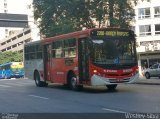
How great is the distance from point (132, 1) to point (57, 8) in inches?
238

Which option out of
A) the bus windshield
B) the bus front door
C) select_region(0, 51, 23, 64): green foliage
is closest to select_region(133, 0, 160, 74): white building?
select_region(0, 51, 23, 64): green foliage

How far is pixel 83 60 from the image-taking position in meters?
21.1

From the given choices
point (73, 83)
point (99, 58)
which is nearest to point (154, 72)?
point (73, 83)

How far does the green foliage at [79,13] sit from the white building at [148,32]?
34011mm

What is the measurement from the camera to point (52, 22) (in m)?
34.7

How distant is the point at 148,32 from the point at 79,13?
A: 36991 millimetres

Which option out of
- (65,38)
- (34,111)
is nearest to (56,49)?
(65,38)

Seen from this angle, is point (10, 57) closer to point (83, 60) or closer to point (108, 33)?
point (83, 60)

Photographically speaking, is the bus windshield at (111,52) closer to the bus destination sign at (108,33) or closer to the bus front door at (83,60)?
the bus destination sign at (108,33)

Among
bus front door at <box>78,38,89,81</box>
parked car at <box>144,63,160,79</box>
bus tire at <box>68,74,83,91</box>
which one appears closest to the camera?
bus front door at <box>78,38,89,81</box>

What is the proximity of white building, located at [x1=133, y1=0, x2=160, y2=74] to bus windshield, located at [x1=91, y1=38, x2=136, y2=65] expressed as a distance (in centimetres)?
4604

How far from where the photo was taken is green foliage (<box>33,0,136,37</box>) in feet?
106

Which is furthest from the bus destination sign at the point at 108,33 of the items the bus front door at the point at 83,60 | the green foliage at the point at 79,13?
the green foliage at the point at 79,13

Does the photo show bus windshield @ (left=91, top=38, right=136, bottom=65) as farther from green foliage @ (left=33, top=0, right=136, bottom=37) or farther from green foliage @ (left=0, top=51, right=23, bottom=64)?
green foliage @ (left=0, top=51, right=23, bottom=64)
